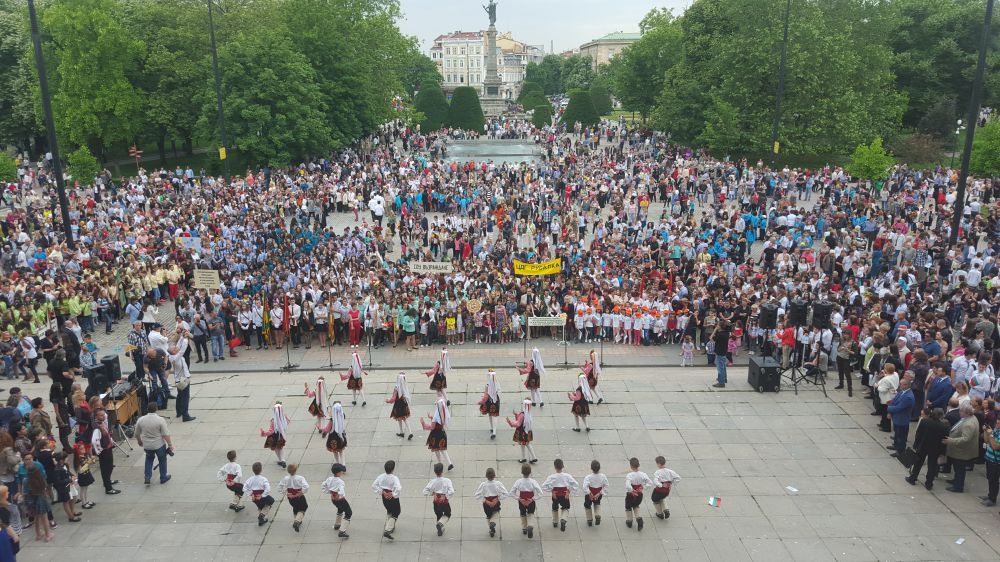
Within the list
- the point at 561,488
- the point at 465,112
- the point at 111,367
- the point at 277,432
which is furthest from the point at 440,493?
the point at 465,112

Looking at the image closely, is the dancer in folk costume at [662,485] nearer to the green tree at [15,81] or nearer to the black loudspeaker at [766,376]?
the black loudspeaker at [766,376]

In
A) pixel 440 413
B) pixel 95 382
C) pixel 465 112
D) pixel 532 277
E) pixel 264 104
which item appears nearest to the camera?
pixel 440 413

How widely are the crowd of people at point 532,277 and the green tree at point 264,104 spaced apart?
5.40 m

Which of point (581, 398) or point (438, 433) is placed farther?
point (581, 398)

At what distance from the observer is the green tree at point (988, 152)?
1371 inches

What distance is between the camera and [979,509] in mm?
10914

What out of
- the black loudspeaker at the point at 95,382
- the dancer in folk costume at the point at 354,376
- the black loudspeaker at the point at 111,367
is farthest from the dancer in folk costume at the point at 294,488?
the black loudspeaker at the point at 111,367

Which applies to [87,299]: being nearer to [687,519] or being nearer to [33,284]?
[33,284]

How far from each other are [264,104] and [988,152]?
127ft

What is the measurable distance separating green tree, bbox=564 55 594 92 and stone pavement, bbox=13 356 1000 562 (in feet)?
335

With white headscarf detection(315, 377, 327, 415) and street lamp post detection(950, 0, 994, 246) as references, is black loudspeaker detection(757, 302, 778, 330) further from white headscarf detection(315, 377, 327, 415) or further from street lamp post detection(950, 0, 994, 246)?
white headscarf detection(315, 377, 327, 415)

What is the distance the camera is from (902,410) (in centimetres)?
1236

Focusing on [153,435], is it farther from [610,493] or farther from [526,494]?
[610,493]

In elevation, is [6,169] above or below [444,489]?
above
